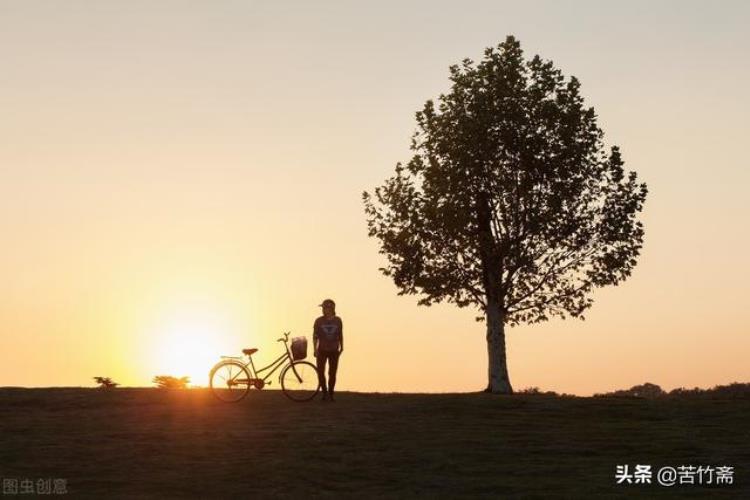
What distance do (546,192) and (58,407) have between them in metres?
22.2

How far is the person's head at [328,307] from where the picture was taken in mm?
33938

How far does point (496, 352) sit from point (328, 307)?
14264 millimetres

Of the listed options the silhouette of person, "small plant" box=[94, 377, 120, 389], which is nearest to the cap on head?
the silhouette of person

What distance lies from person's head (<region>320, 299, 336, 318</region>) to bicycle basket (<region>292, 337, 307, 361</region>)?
99 cm

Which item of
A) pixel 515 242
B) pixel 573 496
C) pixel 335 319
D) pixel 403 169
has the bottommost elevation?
pixel 573 496

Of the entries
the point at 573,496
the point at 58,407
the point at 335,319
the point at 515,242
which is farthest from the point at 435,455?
the point at 515,242

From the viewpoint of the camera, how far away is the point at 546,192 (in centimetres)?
4684

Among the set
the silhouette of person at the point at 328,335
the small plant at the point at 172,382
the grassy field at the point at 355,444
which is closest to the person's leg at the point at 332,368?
the silhouette of person at the point at 328,335

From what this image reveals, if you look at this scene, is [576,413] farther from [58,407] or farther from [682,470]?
[58,407]

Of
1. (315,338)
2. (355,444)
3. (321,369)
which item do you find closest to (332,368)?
(321,369)

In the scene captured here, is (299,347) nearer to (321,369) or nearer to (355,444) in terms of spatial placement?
(321,369)

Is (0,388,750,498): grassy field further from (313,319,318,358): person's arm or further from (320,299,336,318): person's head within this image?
(320,299,336,318): person's head

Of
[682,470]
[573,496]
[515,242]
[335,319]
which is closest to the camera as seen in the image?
[573,496]

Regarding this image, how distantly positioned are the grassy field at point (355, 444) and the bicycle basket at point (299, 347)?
1559mm
